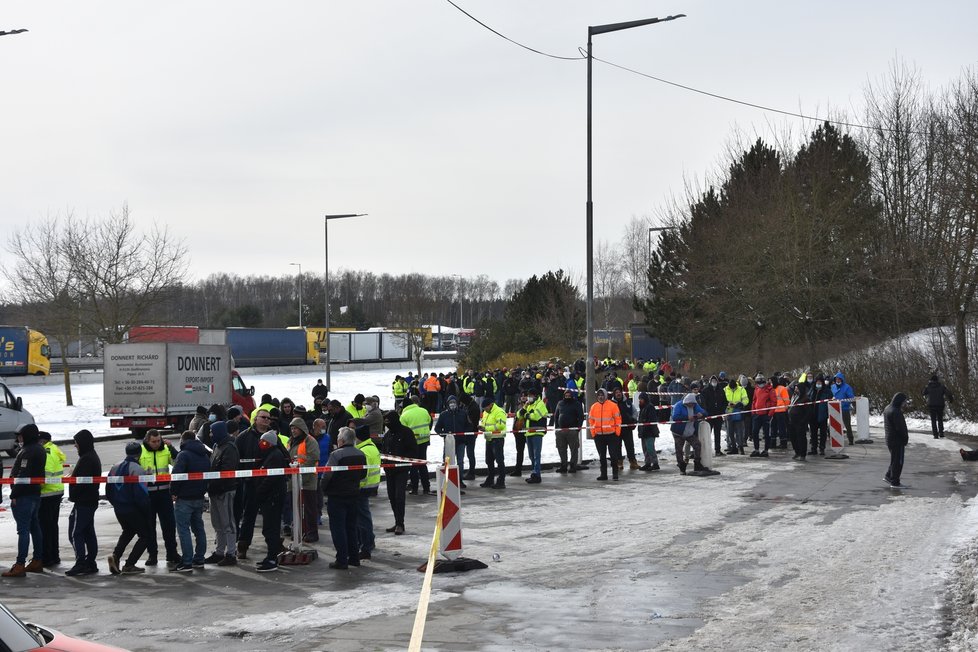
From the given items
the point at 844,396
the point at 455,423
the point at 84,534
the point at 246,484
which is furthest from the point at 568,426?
the point at 84,534

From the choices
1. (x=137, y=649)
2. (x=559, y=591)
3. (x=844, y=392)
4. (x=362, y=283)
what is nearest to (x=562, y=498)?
(x=559, y=591)

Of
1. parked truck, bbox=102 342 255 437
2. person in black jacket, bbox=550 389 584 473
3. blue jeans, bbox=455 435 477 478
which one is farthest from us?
parked truck, bbox=102 342 255 437

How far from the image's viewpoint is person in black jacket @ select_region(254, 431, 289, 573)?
1143 centimetres

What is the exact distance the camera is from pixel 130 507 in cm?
1127

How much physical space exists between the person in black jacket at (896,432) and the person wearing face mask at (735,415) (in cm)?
637

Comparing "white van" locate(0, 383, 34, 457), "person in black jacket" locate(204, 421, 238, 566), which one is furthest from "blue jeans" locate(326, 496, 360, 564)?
"white van" locate(0, 383, 34, 457)

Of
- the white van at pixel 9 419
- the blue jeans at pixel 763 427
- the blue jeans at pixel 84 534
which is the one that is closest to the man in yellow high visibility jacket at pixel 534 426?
the blue jeans at pixel 763 427

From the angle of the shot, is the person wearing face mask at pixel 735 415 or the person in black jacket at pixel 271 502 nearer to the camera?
the person in black jacket at pixel 271 502

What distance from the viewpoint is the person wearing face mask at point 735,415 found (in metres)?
23.7

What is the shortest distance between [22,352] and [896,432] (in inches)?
2072

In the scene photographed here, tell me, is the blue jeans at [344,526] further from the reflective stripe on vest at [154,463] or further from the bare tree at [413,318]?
the bare tree at [413,318]

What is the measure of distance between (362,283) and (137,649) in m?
163

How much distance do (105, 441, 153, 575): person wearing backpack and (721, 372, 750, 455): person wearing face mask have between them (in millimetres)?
15578

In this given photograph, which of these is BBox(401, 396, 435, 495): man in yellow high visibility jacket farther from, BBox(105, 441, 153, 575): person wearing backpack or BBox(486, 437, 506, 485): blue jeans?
BBox(105, 441, 153, 575): person wearing backpack
